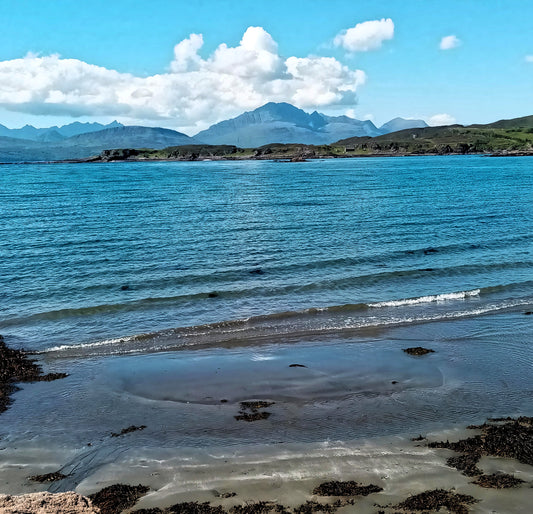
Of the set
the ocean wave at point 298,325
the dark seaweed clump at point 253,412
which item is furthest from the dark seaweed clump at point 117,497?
the ocean wave at point 298,325

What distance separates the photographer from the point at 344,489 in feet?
38.2

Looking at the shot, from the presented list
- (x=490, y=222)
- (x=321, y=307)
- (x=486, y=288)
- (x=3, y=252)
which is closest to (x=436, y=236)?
(x=490, y=222)

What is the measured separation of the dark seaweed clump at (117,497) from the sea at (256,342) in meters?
0.40

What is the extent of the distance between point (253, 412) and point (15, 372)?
32.4 ft

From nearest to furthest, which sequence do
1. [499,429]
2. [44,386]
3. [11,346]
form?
1. [499,429]
2. [44,386]
3. [11,346]

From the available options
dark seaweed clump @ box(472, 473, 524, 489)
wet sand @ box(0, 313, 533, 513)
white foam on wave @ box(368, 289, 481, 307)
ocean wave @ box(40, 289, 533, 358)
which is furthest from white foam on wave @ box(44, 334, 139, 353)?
dark seaweed clump @ box(472, 473, 524, 489)

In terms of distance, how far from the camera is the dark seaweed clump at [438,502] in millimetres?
10938

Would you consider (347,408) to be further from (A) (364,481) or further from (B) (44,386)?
(B) (44,386)

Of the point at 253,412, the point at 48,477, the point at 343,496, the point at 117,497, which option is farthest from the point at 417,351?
the point at 48,477

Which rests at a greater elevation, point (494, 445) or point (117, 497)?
point (117, 497)

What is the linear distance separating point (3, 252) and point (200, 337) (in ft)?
80.2

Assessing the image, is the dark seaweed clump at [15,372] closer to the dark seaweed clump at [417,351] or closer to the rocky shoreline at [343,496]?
the rocky shoreline at [343,496]

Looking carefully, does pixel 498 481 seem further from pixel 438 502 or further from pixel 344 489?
pixel 344 489

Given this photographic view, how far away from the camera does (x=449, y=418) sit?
1545 cm
